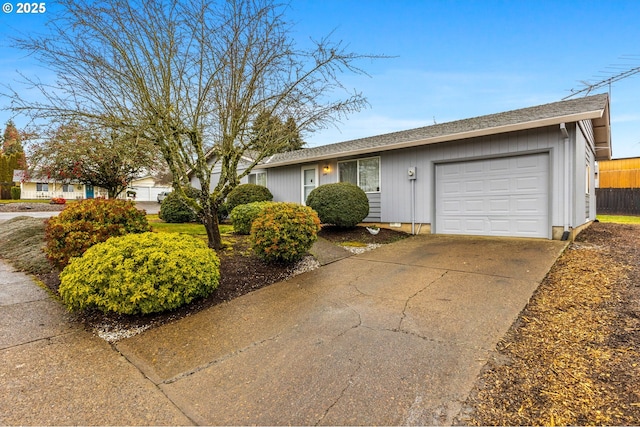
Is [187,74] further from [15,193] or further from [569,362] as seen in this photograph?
[15,193]

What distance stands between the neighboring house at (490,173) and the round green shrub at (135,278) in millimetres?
6456

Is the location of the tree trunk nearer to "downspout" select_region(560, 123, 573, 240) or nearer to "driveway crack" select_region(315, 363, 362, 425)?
"driveway crack" select_region(315, 363, 362, 425)

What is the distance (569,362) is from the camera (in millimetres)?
2344

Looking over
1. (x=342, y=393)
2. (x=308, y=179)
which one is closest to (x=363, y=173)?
(x=308, y=179)

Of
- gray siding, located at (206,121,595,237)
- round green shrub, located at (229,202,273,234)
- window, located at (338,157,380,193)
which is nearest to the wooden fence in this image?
gray siding, located at (206,121,595,237)

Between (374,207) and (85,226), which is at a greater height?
(374,207)

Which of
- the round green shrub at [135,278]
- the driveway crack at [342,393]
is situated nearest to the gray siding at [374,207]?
the round green shrub at [135,278]

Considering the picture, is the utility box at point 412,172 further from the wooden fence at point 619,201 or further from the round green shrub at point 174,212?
the wooden fence at point 619,201

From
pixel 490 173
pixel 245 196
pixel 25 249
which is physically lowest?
pixel 25 249

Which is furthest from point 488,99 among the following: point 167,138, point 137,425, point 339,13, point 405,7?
point 137,425

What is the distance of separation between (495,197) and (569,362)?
5.79 m

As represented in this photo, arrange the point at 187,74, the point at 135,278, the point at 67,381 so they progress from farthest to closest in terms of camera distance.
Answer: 1. the point at 187,74
2. the point at 135,278
3. the point at 67,381

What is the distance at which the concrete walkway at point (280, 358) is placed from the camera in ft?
6.36

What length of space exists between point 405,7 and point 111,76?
6.62 meters
